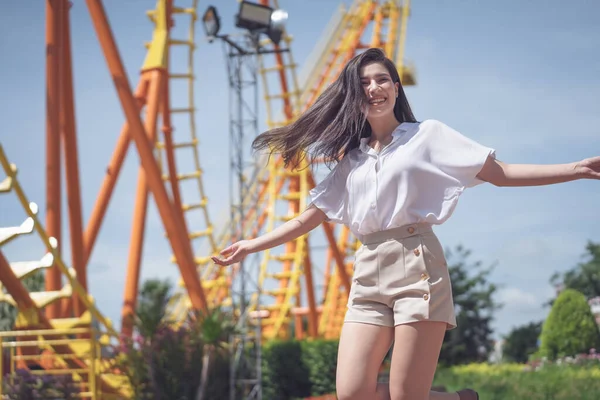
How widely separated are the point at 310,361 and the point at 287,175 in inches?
224

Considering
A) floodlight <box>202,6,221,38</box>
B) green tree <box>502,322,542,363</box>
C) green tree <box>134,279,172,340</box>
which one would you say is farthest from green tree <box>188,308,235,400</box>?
green tree <box>502,322,542,363</box>

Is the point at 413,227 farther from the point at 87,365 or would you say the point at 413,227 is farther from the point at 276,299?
the point at 276,299

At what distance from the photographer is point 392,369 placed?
2936 millimetres

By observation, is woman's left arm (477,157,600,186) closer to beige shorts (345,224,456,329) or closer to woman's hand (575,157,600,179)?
woman's hand (575,157,600,179)

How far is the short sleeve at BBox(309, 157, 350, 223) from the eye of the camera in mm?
3229

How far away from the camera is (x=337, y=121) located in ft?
10.6

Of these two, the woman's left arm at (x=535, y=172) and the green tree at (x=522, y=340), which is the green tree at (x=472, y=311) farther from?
the woman's left arm at (x=535, y=172)

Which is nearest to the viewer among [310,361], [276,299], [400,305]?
[400,305]

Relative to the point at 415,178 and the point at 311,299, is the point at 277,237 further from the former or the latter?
the point at 311,299

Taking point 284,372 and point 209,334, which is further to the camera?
point 284,372

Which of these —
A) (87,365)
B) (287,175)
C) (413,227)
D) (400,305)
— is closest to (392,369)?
(400,305)

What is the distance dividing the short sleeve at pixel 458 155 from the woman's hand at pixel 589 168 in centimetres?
30

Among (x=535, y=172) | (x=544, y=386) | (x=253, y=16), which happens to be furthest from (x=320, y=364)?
(x=535, y=172)

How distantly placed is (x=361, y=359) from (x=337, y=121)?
2.75 feet
